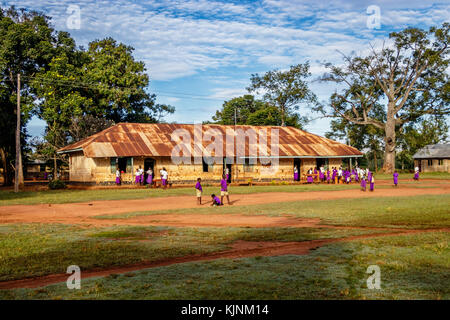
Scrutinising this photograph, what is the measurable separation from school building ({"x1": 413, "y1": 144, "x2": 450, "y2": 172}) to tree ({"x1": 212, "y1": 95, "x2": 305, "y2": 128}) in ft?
71.8

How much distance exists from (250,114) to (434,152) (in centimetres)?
3156

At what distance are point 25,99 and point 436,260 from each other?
4088cm

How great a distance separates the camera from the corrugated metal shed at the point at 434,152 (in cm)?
Answer: 6856

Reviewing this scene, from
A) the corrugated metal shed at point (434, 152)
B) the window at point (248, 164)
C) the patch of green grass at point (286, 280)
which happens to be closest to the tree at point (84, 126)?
the window at point (248, 164)

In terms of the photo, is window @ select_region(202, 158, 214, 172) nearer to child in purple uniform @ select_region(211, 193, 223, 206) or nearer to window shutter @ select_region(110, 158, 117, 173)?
window shutter @ select_region(110, 158, 117, 173)

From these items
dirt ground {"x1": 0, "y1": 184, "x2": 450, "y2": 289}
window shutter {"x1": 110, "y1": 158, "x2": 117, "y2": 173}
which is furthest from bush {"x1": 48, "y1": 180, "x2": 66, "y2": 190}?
dirt ground {"x1": 0, "y1": 184, "x2": 450, "y2": 289}

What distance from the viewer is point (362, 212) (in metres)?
17.1

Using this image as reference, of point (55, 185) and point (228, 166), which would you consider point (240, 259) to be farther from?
point (228, 166)

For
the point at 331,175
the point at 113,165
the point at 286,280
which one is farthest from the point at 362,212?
the point at 331,175

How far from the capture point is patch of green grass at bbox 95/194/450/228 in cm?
1451

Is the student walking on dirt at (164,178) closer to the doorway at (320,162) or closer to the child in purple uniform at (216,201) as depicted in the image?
the child in purple uniform at (216,201)

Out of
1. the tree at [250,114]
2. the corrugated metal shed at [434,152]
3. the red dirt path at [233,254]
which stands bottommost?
the red dirt path at [233,254]
